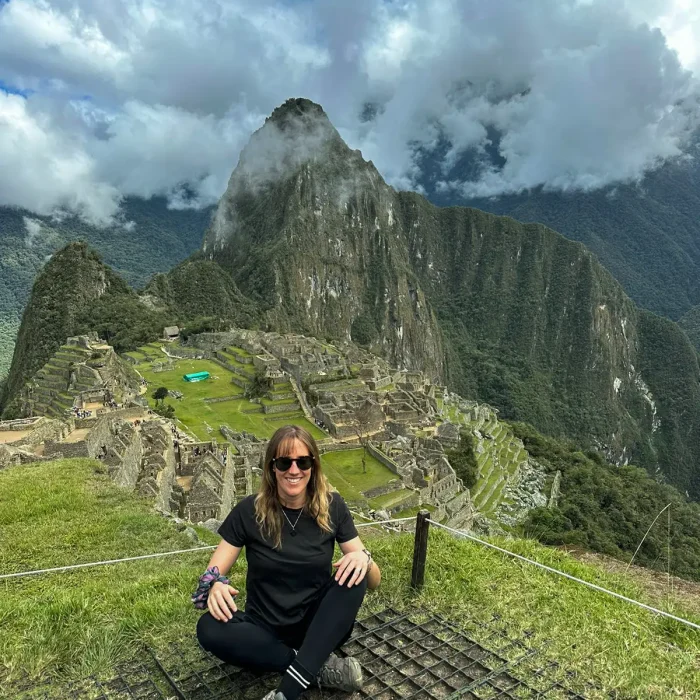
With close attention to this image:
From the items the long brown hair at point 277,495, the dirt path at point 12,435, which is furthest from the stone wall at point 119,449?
the long brown hair at point 277,495

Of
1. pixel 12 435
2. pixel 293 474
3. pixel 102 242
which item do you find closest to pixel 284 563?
pixel 293 474

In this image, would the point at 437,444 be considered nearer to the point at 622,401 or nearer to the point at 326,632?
the point at 326,632

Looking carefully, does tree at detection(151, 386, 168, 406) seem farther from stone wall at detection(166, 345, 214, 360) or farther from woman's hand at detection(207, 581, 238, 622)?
woman's hand at detection(207, 581, 238, 622)

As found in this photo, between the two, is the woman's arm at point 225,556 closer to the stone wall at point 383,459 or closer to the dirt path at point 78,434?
the dirt path at point 78,434

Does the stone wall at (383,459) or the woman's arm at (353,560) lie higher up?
the woman's arm at (353,560)

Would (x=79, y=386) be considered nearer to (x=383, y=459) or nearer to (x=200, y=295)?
(x=383, y=459)
